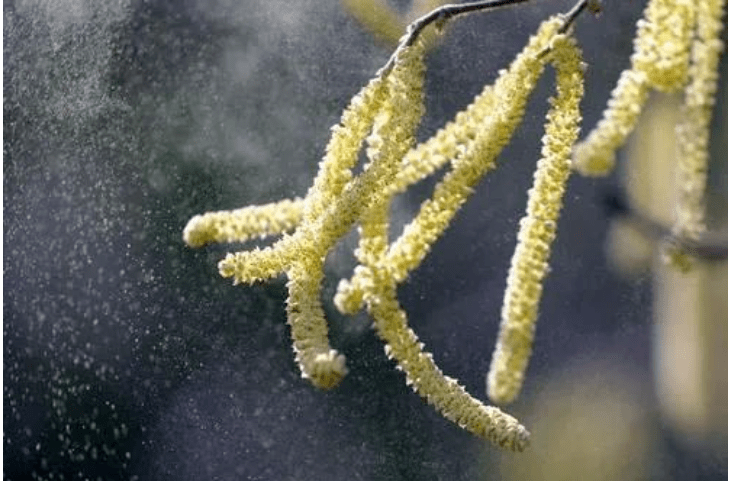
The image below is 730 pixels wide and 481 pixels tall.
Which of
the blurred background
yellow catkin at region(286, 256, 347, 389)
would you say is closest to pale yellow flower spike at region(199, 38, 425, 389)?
yellow catkin at region(286, 256, 347, 389)

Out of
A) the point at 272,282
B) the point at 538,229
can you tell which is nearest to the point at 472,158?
the point at 538,229

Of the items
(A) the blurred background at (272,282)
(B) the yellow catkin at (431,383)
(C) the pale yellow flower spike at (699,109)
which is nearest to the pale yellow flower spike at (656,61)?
(C) the pale yellow flower spike at (699,109)

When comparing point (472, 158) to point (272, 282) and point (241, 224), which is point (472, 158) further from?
point (272, 282)

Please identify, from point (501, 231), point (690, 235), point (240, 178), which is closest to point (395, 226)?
point (501, 231)

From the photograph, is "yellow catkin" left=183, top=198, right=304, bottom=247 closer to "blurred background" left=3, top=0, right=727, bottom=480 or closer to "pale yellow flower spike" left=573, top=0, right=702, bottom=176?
"pale yellow flower spike" left=573, top=0, right=702, bottom=176

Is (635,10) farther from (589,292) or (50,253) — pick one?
(50,253)

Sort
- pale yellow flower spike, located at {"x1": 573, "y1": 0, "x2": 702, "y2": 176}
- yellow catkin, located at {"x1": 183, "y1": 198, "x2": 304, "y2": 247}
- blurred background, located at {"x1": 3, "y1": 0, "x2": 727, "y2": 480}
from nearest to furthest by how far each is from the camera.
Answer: pale yellow flower spike, located at {"x1": 573, "y1": 0, "x2": 702, "y2": 176}
yellow catkin, located at {"x1": 183, "y1": 198, "x2": 304, "y2": 247}
blurred background, located at {"x1": 3, "y1": 0, "x2": 727, "y2": 480}
